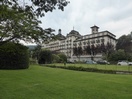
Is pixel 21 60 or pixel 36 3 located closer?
pixel 36 3

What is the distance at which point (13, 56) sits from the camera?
2381cm

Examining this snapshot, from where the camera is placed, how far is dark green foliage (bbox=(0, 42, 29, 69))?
74.9 ft

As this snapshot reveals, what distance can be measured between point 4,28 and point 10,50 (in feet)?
22.5

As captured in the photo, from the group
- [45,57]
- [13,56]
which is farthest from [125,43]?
[13,56]

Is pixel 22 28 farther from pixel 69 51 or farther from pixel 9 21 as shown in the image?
pixel 69 51

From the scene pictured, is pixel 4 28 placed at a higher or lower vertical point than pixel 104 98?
higher

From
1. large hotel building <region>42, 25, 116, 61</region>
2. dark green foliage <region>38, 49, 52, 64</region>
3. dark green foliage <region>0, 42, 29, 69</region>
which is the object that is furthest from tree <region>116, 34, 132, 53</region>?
dark green foliage <region>0, 42, 29, 69</region>

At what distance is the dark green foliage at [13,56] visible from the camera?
22844 millimetres

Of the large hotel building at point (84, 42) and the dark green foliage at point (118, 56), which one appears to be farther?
the large hotel building at point (84, 42)

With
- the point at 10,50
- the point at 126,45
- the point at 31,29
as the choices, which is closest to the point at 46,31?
the point at 31,29

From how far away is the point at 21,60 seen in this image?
963 inches

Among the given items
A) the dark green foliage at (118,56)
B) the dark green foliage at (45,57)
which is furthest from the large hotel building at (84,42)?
the dark green foliage at (45,57)

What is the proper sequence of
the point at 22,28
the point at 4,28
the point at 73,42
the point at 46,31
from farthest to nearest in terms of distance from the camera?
the point at 73,42
the point at 4,28
the point at 22,28
the point at 46,31

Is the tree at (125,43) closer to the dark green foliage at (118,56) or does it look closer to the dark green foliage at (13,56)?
the dark green foliage at (118,56)
